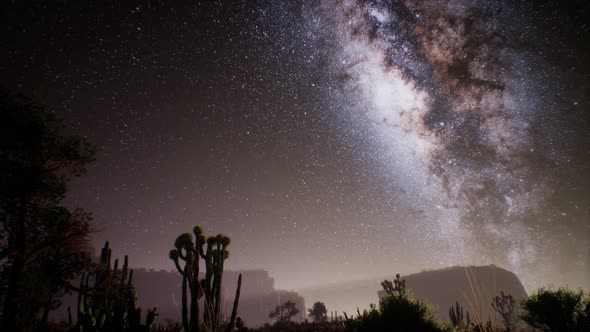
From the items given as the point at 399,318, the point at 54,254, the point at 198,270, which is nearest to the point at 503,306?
the point at 399,318

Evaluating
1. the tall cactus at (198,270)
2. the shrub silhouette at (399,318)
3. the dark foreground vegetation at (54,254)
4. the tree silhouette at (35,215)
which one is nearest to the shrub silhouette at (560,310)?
the dark foreground vegetation at (54,254)

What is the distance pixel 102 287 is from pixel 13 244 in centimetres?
261

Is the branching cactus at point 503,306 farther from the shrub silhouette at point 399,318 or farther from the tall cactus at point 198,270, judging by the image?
the tall cactus at point 198,270

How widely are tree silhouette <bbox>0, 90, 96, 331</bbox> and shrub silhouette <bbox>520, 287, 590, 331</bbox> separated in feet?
57.4

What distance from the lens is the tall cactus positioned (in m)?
7.38

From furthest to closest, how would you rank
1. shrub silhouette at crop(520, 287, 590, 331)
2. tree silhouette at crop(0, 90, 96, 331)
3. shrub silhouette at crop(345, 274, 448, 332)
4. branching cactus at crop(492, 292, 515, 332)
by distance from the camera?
branching cactus at crop(492, 292, 515, 332) → shrub silhouette at crop(520, 287, 590, 331) → shrub silhouette at crop(345, 274, 448, 332) → tree silhouette at crop(0, 90, 96, 331)

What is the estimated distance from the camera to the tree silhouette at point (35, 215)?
22.0 ft

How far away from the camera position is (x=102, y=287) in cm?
784

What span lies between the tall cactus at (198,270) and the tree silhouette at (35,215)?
9.50 feet

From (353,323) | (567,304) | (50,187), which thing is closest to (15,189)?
(50,187)

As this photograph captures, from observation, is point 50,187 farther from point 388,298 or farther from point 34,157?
point 388,298

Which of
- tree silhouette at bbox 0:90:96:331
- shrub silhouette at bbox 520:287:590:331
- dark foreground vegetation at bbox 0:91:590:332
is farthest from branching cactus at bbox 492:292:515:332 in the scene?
tree silhouette at bbox 0:90:96:331

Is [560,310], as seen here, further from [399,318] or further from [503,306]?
[503,306]

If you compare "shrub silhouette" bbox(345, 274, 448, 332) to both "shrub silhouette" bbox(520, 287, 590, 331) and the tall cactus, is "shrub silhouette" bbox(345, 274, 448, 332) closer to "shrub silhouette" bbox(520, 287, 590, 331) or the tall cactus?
the tall cactus
